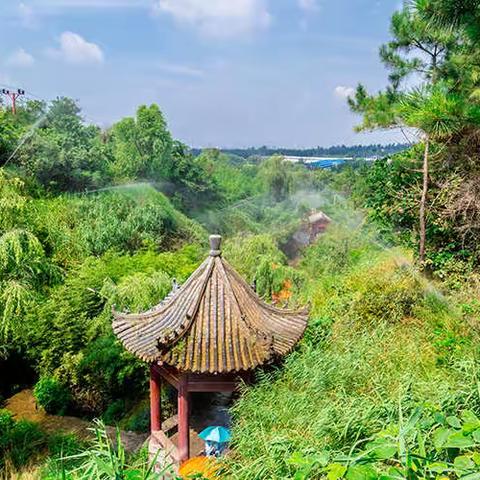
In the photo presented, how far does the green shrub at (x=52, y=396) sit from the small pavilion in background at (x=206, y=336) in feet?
15.6

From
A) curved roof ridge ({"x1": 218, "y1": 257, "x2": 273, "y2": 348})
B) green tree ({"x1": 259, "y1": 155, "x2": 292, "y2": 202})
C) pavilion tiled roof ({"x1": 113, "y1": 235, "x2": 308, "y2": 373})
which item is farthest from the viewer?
green tree ({"x1": 259, "y1": 155, "x2": 292, "y2": 202})

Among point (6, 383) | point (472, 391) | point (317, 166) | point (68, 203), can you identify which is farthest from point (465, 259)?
point (317, 166)

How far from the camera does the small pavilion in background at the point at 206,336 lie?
587 centimetres

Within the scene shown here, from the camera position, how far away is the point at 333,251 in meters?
19.7

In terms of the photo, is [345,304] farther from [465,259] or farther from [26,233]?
[26,233]

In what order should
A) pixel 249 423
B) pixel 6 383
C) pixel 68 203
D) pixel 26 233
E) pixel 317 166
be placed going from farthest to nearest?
pixel 317 166 → pixel 68 203 → pixel 6 383 → pixel 26 233 → pixel 249 423

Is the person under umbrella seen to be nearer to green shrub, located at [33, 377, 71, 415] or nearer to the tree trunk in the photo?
the tree trunk

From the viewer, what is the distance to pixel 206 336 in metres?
6.06

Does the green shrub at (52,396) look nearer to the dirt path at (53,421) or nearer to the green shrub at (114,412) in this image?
the dirt path at (53,421)

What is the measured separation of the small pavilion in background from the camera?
5871 millimetres

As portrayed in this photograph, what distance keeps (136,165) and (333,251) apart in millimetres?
11119

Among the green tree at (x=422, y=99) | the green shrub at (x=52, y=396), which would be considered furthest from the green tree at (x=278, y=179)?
the green shrub at (x=52, y=396)

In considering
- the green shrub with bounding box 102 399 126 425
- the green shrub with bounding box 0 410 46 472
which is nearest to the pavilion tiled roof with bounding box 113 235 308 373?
the green shrub with bounding box 0 410 46 472

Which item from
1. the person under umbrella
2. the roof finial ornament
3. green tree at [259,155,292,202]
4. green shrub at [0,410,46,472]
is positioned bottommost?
green shrub at [0,410,46,472]
